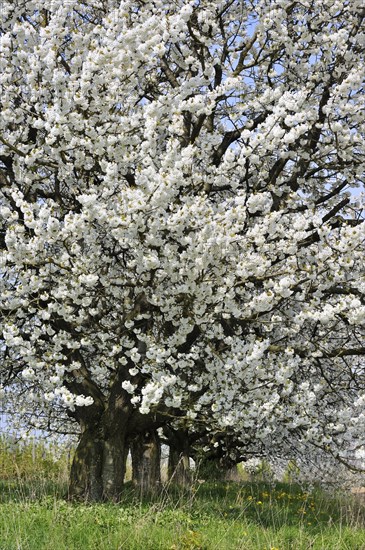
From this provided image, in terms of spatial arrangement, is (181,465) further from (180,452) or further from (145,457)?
(145,457)

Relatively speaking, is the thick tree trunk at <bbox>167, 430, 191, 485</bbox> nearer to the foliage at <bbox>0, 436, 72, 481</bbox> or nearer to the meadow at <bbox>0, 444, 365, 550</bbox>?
the foliage at <bbox>0, 436, 72, 481</bbox>

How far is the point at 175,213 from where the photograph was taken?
752 centimetres

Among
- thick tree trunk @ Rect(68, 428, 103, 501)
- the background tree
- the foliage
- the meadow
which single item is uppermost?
the background tree

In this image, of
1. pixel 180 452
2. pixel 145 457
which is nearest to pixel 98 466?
pixel 145 457

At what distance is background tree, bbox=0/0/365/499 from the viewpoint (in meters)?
7.60

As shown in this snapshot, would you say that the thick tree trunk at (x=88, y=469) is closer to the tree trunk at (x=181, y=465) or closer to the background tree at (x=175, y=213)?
the background tree at (x=175, y=213)

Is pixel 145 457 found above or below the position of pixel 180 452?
below

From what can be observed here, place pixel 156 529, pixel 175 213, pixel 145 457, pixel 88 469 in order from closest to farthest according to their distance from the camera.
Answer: pixel 156 529
pixel 175 213
pixel 88 469
pixel 145 457

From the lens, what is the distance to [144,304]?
8875mm

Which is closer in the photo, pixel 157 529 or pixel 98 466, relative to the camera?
pixel 157 529

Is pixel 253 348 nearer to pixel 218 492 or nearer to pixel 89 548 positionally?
pixel 89 548

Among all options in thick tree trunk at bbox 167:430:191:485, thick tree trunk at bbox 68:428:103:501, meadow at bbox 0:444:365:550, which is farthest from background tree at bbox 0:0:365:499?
thick tree trunk at bbox 167:430:191:485

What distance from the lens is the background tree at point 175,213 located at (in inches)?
299

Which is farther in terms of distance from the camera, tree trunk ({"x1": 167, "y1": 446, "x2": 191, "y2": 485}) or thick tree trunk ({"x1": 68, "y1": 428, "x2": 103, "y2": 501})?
tree trunk ({"x1": 167, "y1": 446, "x2": 191, "y2": 485})
